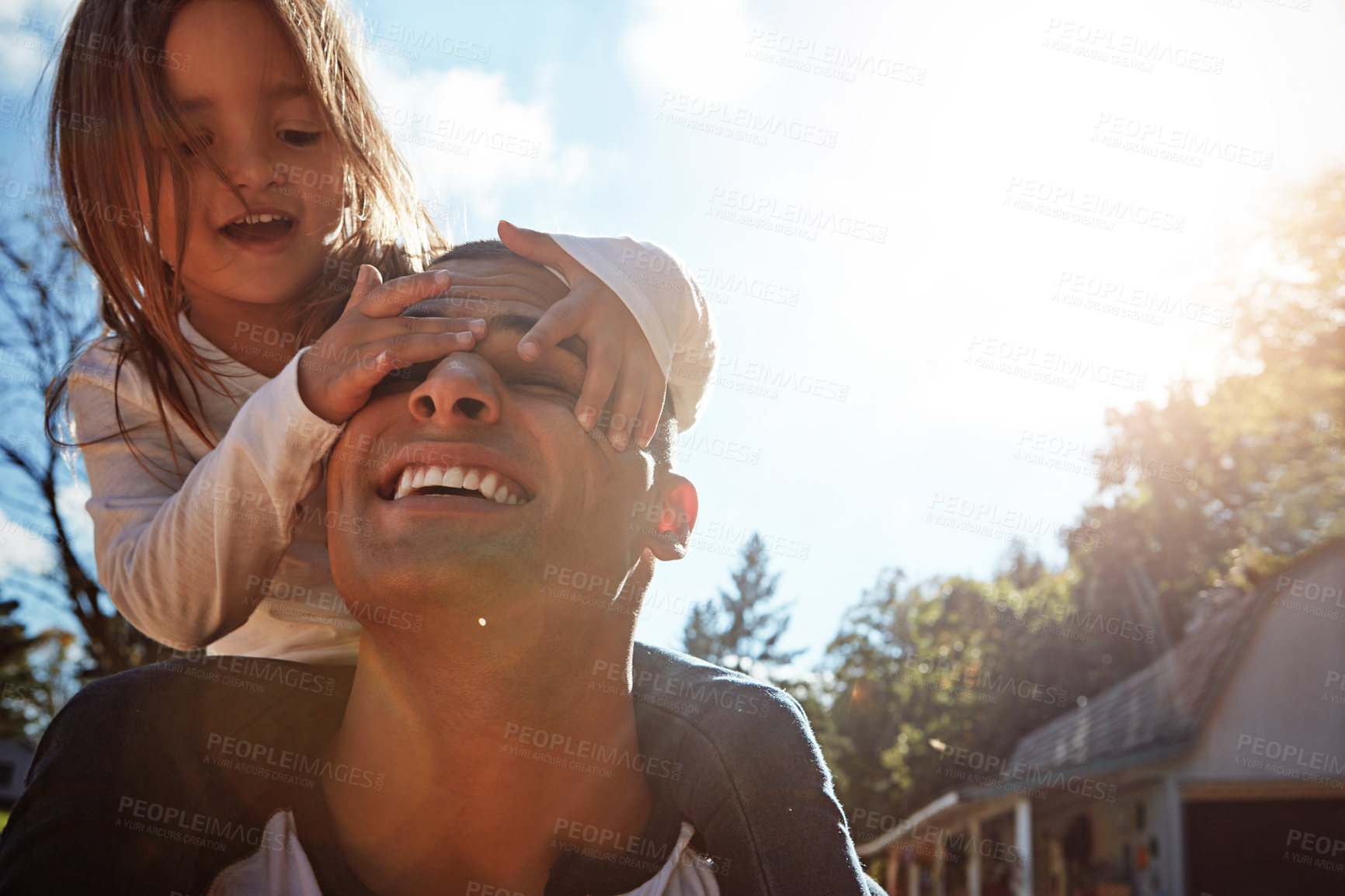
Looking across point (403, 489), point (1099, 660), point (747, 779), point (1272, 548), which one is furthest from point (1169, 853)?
point (1272, 548)

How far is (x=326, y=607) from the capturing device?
9.66 feet

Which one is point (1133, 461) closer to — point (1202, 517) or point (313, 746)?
point (1202, 517)

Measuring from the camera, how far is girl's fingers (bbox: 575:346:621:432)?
2434 mm

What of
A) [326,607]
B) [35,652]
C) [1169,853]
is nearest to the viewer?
[326,607]

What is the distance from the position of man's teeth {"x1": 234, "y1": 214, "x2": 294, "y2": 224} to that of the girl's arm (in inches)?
22.8

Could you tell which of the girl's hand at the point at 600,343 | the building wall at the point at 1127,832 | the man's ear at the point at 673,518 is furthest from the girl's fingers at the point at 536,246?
the building wall at the point at 1127,832

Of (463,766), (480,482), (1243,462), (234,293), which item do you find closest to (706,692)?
(463,766)

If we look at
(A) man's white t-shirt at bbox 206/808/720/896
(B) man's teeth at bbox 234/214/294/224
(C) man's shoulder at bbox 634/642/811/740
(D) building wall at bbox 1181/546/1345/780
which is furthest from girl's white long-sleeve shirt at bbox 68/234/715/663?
(D) building wall at bbox 1181/546/1345/780

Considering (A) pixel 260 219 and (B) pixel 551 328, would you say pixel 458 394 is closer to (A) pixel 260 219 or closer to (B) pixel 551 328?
(B) pixel 551 328

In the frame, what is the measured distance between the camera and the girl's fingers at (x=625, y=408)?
8.27 ft

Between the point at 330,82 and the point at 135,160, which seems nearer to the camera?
the point at 135,160

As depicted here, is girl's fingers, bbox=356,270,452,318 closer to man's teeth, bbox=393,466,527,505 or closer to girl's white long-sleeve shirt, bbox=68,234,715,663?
girl's white long-sleeve shirt, bbox=68,234,715,663

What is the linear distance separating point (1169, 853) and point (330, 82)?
14541mm

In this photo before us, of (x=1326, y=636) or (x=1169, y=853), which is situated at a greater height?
(x=1326, y=636)
